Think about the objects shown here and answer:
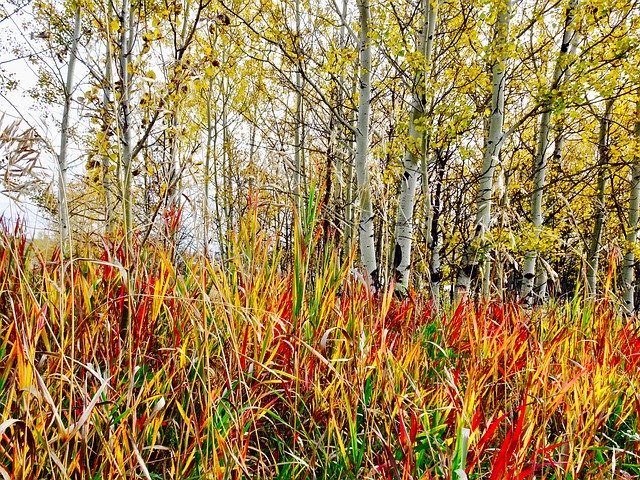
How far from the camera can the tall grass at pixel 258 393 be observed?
3.68 feet

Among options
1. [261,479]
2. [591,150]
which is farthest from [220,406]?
[591,150]

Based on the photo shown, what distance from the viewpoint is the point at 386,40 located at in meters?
4.51

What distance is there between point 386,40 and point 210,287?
349 centimetres

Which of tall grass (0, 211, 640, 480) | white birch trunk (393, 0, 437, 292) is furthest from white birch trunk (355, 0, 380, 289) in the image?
tall grass (0, 211, 640, 480)

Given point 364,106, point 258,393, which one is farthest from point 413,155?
point 258,393

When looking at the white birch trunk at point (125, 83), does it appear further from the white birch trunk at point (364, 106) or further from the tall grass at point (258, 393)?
the white birch trunk at point (364, 106)

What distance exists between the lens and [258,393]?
1.56 meters

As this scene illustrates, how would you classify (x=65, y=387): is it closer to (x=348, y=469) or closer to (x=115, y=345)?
(x=115, y=345)

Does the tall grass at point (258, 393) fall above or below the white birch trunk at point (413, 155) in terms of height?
below

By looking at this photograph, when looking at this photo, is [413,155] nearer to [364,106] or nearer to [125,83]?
[364,106]

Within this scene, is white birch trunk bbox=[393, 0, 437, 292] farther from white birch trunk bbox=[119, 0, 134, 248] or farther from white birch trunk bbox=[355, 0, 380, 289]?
white birch trunk bbox=[119, 0, 134, 248]

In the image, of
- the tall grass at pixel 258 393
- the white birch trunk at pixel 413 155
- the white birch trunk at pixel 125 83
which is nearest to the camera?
the tall grass at pixel 258 393

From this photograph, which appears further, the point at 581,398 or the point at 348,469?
the point at 581,398

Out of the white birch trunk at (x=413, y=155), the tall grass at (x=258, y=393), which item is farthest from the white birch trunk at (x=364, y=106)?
the tall grass at (x=258, y=393)
